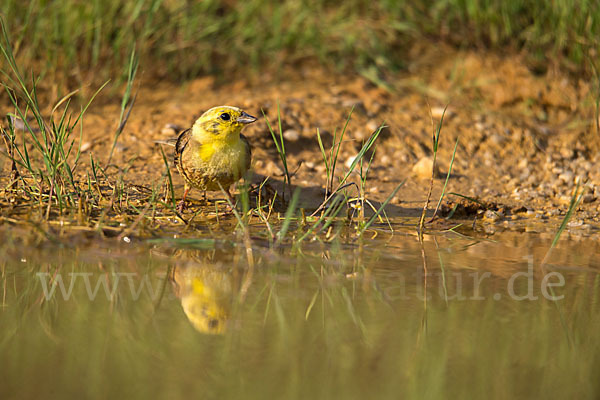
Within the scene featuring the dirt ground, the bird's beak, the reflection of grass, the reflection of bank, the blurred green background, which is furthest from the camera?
the blurred green background

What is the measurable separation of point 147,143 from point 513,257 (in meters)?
3.12

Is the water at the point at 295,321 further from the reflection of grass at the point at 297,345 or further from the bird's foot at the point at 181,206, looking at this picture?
the bird's foot at the point at 181,206

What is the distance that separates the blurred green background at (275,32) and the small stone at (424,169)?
1558 mm

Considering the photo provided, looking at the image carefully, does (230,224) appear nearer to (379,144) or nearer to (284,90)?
(379,144)

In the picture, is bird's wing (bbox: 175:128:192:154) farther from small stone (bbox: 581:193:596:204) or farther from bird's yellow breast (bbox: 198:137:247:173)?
small stone (bbox: 581:193:596:204)

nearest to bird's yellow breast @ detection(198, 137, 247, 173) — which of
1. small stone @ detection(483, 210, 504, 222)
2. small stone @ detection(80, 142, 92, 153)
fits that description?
small stone @ detection(80, 142, 92, 153)

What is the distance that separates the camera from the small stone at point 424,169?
19.5 feet

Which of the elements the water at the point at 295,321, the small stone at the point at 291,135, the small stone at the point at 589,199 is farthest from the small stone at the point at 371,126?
the water at the point at 295,321

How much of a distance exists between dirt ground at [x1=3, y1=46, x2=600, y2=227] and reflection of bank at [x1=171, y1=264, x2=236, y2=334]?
1838mm

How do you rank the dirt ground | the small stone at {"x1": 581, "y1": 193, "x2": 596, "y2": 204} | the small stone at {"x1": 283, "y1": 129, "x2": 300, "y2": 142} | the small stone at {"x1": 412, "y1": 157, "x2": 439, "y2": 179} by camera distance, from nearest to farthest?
1. the small stone at {"x1": 581, "y1": 193, "x2": 596, "y2": 204}
2. the dirt ground
3. the small stone at {"x1": 412, "y1": 157, "x2": 439, "y2": 179}
4. the small stone at {"x1": 283, "y1": 129, "x2": 300, "y2": 142}

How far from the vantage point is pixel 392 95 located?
22.7 ft

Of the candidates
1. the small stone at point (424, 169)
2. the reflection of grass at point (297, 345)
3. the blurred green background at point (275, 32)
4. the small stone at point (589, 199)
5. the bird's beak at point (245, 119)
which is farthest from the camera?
the blurred green background at point (275, 32)

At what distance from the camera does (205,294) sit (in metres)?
3.37

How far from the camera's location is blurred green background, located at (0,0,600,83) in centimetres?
631
